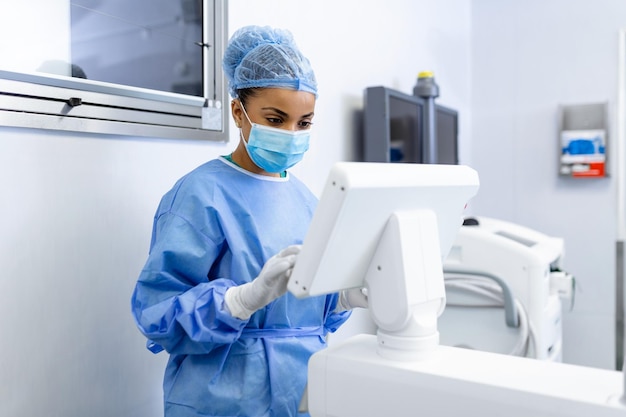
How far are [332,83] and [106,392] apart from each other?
4.24 feet

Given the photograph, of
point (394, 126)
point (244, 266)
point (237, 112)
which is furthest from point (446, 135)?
point (244, 266)

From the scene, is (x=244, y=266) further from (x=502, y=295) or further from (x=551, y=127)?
(x=551, y=127)

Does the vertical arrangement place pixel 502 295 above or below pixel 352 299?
below

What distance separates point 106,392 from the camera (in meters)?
1.28


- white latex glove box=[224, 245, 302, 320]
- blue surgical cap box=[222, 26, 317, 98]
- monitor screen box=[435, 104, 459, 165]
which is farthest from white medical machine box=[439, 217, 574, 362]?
white latex glove box=[224, 245, 302, 320]

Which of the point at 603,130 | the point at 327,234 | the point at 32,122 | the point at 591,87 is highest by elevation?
the point at 591,87

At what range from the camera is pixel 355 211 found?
0.79 metres

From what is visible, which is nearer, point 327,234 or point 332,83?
point 327,234

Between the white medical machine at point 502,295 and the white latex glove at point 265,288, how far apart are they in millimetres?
1285

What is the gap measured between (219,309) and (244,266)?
0.14m

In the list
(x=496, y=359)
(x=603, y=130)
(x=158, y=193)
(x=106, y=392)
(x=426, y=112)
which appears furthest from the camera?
(x=603, y=130)

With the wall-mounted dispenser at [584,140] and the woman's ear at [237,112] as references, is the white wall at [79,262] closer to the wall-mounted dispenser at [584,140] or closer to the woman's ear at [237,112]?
the woman's ear at [237,112]

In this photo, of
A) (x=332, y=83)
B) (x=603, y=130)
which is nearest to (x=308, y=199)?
(x=332, y=83)

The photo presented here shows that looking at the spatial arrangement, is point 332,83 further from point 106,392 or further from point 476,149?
point 476,149
